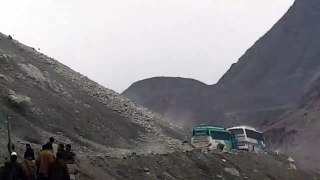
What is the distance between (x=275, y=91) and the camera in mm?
112312

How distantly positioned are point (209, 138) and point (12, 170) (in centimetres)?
2917

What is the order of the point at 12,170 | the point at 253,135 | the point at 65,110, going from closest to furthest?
1. the point at 12,170
2. the point at 65,110
3. the point at 253,135

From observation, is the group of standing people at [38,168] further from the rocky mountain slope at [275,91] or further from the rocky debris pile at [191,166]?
the rocky mountain slope at [275,91]

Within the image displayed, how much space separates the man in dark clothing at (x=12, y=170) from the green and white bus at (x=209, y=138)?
27.6m

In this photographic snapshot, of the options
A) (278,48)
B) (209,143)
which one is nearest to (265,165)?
(209,143)

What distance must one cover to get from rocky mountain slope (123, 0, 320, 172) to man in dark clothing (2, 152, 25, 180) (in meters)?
59.2

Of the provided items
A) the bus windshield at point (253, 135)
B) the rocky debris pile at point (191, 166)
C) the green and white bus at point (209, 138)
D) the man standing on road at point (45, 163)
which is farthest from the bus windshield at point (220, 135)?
the man standing on road at point (45, 163)

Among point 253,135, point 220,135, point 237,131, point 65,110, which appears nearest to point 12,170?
point 65,110

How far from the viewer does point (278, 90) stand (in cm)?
11219

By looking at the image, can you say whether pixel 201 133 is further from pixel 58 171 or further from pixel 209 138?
pixel 58 171

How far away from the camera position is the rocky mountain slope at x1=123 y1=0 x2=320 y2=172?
3209 inches

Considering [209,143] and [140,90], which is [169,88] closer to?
[140,90]

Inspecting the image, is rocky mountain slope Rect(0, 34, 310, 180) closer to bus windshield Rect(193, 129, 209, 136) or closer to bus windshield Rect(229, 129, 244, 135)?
bus windshield Rect(193, 129, 209, 136)

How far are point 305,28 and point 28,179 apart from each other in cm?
12144
